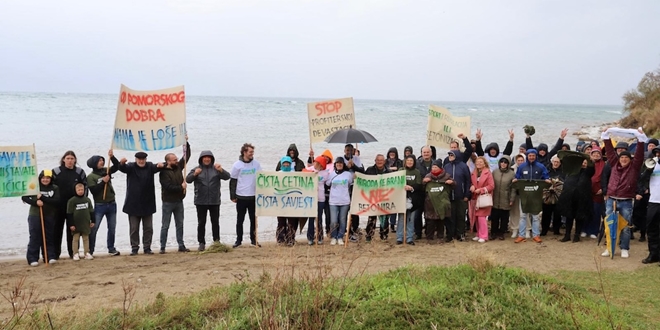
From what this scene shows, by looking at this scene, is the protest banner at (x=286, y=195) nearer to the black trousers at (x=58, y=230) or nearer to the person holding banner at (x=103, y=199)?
the person holding banner at (x=103, y=199)

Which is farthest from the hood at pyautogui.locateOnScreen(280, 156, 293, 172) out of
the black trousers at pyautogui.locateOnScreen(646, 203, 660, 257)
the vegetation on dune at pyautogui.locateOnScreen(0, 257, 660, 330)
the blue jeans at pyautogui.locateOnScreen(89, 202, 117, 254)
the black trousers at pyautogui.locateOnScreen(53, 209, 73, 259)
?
the black trousers at pyautogui.locateOnScreen(646, 203, 660, 257)

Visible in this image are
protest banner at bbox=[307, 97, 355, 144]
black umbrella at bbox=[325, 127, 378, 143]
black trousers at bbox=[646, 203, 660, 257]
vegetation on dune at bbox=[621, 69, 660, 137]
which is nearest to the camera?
black trousers at bbox=[646, 203, 660, 257]

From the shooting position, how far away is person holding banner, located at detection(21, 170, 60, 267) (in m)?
9.51

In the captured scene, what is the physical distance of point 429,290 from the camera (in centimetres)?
634

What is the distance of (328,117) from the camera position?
12.9m

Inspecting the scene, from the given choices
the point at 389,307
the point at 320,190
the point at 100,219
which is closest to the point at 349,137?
the point at 320,190

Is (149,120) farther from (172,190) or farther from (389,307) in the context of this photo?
(389,307)

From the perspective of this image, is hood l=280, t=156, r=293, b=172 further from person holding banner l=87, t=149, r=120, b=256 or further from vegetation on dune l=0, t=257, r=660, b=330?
vegetation on dune l=0, t=257, r=660, b=330

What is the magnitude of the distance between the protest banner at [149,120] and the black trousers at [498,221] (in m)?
6.19

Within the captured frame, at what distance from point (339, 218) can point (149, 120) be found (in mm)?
4031

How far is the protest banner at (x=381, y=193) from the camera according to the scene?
11.0 meters

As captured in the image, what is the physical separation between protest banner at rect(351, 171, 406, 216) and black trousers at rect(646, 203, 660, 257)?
4.14m

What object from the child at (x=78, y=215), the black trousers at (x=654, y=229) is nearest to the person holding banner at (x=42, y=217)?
the child at (x=78, y=215)

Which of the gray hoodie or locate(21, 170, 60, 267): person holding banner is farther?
the gray hoodie
